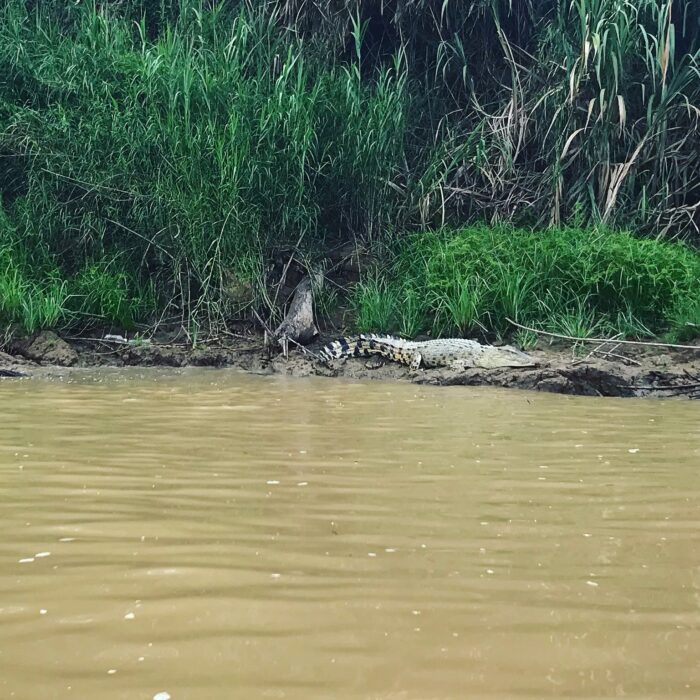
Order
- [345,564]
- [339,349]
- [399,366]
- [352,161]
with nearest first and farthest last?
[345,564] → [399,366] → [339,349] → [352,161]

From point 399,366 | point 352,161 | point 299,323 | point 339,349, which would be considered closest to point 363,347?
point 339,349

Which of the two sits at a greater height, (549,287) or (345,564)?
(345,564)

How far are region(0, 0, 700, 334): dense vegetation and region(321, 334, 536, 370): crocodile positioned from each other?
24.9 inches

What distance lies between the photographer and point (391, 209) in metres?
8.59

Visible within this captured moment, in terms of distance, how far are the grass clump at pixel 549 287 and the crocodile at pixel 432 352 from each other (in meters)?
0.63

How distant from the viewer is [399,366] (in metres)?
6.67

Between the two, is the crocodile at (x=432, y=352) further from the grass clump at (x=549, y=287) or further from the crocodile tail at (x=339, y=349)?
the grass clump at (x=549, y=287)

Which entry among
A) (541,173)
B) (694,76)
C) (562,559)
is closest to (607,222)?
(541,173)

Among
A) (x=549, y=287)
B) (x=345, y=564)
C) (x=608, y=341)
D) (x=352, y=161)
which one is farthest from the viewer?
(x=352, y=161)

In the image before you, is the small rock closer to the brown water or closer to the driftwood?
the driftwood

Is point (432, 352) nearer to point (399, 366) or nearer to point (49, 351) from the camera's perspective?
point (399, 366)

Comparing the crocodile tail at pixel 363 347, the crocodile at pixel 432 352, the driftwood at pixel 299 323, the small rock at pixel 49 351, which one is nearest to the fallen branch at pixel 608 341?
the crocodile at pixel 432 352

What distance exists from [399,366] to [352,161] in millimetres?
2566

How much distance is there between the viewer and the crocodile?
6.10 metres
